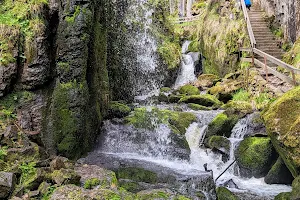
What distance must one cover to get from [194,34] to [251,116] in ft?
52.4

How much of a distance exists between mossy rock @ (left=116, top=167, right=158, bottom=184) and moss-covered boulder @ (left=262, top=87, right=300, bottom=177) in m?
3.49

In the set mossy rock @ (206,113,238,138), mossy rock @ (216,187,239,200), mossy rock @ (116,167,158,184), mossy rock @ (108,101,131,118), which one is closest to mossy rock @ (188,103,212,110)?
mossy rock @ (206,113,238,138)

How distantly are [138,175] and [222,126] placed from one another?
4503mm

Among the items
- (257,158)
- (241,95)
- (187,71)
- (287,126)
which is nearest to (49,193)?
(287,126)

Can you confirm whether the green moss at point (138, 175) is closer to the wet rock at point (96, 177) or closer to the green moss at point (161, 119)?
the wet rock at point (96, 177)

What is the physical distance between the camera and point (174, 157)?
10492mm

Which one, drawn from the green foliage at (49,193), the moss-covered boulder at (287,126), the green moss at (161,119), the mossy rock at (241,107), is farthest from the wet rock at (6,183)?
the mossy rock at (241,107)

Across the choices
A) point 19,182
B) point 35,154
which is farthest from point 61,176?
point 35,154

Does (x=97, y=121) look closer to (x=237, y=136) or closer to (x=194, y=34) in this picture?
(x=237, y=136)

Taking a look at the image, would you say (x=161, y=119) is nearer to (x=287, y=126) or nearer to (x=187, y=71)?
(x=287, y=126)

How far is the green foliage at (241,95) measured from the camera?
45.3ft

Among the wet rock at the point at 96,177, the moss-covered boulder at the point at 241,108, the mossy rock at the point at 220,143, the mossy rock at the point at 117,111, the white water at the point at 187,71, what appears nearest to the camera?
the wet rock at the point at 96,177

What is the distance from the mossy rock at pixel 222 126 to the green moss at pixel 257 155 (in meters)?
1.44

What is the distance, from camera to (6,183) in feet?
17.7
